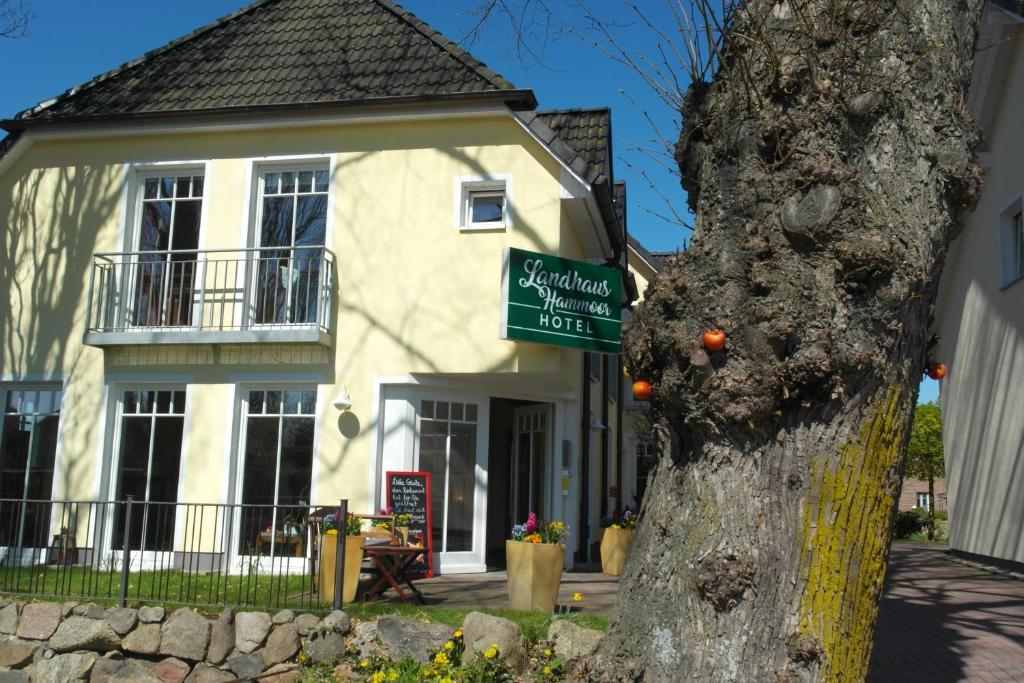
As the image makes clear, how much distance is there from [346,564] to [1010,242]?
33.6 feet

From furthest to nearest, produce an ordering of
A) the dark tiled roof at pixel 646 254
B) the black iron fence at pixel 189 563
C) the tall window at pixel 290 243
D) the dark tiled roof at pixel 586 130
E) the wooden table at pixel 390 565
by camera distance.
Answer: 1. the dark tiled roof at pixel 646 254
2. the dark tiled roof at pixel 586 130
3. the tall window at pixel 290 243
4. the wooden table at pixel 390 565
5. the black iron fence at pixel 189 563

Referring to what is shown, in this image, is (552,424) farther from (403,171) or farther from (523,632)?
(523,632)

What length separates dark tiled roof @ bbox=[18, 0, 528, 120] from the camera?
11828 millimetres

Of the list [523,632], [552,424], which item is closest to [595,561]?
[552,424]

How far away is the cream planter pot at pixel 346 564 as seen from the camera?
26.8 feet

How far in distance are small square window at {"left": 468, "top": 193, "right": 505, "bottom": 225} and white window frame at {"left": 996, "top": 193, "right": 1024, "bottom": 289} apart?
22.9 ft

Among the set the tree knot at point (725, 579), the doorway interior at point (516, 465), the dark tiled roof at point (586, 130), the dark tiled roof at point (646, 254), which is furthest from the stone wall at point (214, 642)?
the dark tiled roof at point (646, 254)

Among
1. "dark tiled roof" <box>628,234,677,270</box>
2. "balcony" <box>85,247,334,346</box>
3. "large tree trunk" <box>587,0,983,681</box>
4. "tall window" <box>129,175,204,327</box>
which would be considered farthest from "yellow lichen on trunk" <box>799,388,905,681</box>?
"dark tiled roof" <box>628,234,677,270</box>

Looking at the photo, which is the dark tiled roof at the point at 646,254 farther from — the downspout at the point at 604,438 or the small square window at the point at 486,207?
the small square window at the point at 486,207

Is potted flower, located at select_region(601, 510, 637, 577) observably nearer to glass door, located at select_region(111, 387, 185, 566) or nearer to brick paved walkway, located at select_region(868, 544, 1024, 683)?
brick paved walkway, located at select_region(868, 544, 1024, 683)

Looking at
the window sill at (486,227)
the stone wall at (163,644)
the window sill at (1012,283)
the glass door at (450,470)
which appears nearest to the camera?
the stone wall at (163,644)

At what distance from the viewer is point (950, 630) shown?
838cm

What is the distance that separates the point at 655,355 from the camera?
3.68 m

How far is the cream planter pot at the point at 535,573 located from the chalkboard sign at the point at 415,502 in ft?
8.39
